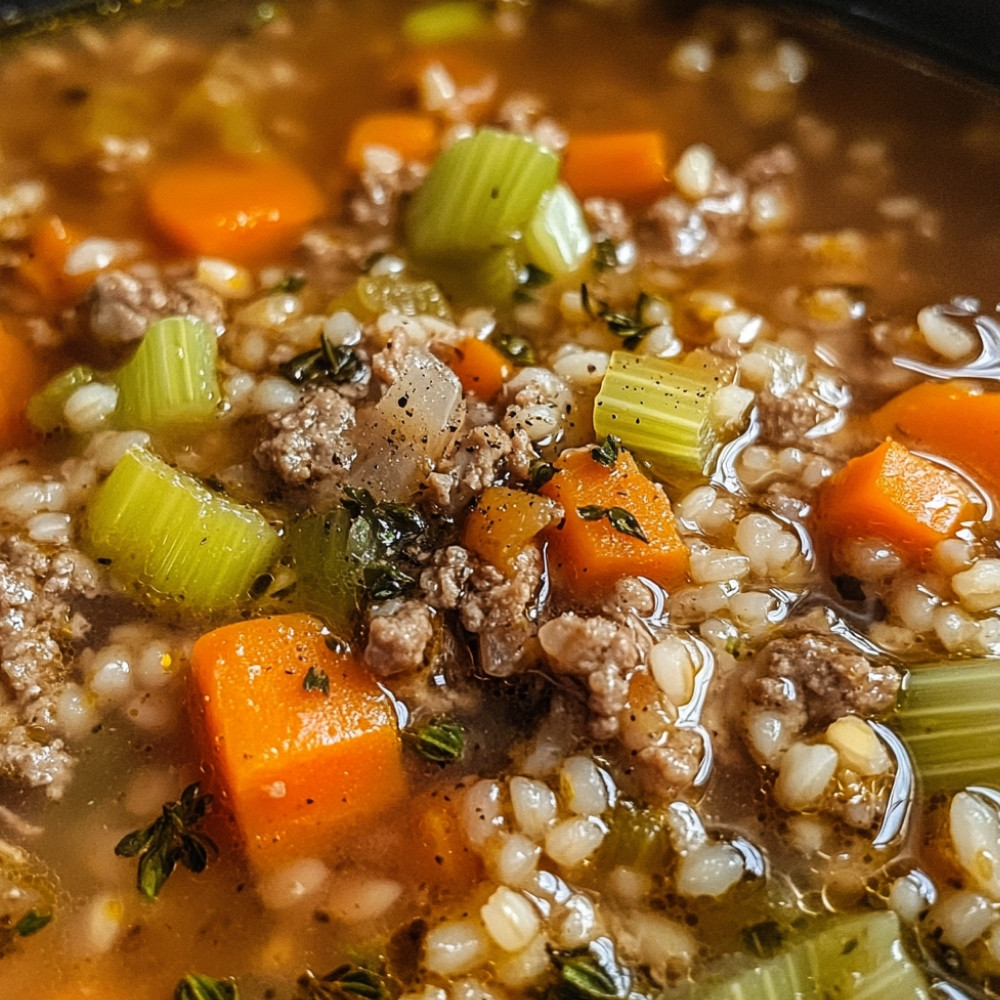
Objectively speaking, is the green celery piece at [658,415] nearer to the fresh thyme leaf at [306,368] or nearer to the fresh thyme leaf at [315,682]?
the fresh thyme leaf at [306,368]

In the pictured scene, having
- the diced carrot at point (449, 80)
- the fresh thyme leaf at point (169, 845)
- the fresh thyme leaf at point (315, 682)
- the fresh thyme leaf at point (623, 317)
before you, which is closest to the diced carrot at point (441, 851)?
the fresh thyme leaf at point (315, 682)

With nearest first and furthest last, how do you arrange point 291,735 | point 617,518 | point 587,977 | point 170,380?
1. point 587,977
2. point 291,735
3. point 617,518
4. point 170,380

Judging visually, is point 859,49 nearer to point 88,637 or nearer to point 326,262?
point 326,262

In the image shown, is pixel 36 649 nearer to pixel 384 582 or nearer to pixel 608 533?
pixel 384 582

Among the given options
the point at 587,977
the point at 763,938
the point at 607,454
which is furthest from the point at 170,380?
the point at 763,938

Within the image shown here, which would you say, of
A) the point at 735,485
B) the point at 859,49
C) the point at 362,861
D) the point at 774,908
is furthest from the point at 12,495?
the point at 859,49

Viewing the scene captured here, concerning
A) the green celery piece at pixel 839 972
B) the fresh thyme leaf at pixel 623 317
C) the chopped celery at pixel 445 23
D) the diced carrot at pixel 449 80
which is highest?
the chopped celery at pixel 445 23
